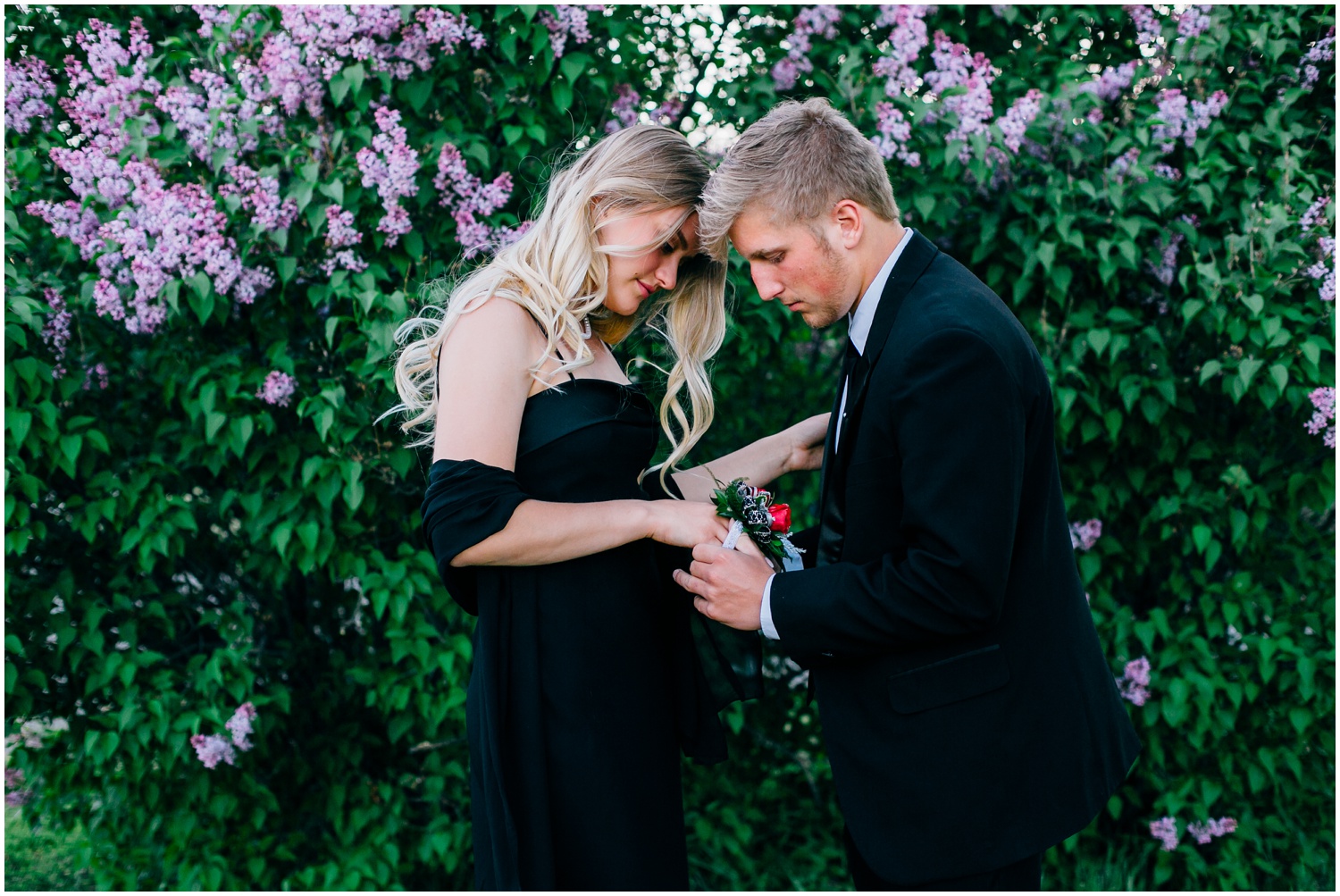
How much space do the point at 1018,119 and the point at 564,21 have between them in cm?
158

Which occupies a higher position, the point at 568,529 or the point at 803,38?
the point at 803,38

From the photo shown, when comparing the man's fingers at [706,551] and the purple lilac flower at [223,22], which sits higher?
the purple lilac flower at [223,22]

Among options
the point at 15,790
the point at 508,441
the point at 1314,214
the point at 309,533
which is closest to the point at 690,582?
the point at 508,441

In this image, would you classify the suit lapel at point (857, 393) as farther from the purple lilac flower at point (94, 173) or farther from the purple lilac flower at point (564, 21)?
the purple lilac flower at point (94, 173)

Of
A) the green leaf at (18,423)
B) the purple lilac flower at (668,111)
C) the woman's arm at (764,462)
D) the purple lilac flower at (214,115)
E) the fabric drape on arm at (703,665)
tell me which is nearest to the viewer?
the fabric drape on arm at (703,665)

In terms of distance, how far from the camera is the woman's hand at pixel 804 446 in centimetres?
265

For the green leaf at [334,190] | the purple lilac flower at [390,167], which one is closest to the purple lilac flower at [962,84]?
the purple lilac flower at [390,167]

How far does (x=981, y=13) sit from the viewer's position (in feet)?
10.8

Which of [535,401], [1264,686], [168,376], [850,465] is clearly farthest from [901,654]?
[168,376]

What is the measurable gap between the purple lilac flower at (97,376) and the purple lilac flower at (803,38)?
8.47ft

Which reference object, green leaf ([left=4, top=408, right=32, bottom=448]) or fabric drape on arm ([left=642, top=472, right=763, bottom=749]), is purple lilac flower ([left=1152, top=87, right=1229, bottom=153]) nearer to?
fabric drape on arm ([left=642, top=472, right=763, bottom=749])

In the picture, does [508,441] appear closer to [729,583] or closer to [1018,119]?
[729,583]

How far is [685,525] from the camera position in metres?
2.10

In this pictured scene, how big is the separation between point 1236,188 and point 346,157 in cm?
306
